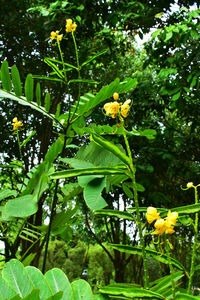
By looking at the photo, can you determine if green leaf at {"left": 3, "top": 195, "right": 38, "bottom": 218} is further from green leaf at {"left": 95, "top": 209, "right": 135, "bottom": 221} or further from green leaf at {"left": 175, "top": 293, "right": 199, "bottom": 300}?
green leaf at {"left": 175, "top": 293, "right": 199, "bottom": 300}

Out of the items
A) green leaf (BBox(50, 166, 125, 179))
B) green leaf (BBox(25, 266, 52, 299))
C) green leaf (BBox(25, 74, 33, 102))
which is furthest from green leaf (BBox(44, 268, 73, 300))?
green leaf (BBox(25, 74, 33, 102))

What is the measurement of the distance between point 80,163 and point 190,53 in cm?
215

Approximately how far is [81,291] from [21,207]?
0.50ft

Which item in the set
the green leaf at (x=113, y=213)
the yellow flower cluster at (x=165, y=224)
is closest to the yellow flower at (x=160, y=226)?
the yellow flower cluster at (x=165, y=224)

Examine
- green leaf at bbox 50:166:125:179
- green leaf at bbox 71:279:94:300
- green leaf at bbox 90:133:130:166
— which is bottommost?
green leaf at bbox 71:279:94:300

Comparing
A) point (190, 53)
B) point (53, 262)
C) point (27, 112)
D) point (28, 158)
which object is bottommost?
point (53, 262)

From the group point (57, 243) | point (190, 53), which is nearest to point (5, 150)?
point (57, 243)

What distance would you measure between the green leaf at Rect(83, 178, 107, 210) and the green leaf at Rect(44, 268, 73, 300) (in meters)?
0.10

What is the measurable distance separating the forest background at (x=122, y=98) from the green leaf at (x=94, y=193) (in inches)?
4.9

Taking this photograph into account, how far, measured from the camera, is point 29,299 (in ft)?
1.02

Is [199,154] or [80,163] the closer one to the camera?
[80,163]

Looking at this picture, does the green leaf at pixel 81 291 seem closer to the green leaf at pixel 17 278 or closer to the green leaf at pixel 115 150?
the green leaf at pixel 17 278

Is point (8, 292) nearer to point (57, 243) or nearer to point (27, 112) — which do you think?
point (27, 112)

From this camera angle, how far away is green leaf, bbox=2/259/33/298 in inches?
15.3
